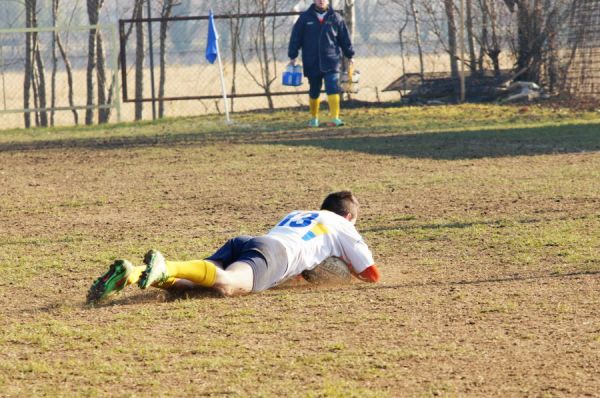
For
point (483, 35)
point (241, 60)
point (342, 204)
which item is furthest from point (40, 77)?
point (342, 204)

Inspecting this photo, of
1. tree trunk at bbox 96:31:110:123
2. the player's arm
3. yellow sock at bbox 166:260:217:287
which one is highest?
tree trunk at bbox 96:31:110:123

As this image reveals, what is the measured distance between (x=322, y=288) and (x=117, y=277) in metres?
1.47

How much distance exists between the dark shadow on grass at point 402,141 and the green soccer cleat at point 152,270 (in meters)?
8.27

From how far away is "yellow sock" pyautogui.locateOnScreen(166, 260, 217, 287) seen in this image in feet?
21.1

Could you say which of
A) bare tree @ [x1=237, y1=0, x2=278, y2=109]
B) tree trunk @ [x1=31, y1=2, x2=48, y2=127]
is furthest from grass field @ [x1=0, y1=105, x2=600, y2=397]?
tree trunk @ [x1=31, y1=2, x2=48, y2=127]

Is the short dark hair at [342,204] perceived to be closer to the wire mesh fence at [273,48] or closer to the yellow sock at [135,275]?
the yellow sock at [135,275]

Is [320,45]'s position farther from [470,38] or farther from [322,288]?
[322,288]

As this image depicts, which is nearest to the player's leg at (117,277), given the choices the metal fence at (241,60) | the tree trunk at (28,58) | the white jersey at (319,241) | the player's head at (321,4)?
the white jersey at (319,241)

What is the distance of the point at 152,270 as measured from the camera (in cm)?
617

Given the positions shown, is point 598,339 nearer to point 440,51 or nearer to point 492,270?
point 492,270

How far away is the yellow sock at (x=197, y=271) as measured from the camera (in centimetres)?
644

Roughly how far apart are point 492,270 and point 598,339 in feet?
6.28

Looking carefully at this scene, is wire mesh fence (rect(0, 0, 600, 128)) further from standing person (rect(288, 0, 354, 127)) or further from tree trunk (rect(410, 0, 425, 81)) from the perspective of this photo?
standing person (rect(288, 0, 354, 127))

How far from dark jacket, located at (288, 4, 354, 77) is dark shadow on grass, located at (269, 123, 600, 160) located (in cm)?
198
